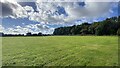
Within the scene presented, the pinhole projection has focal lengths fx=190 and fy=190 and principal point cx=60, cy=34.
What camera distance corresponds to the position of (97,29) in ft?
307

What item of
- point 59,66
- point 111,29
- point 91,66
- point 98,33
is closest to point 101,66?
point 91,66

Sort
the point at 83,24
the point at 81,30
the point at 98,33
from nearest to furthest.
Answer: the point at 98,33, the point at 81,30, the point at 83,24

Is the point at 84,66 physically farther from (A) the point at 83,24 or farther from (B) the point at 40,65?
(A) the point at 83,24

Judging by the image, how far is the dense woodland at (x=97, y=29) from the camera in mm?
85375

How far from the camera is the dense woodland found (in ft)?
280

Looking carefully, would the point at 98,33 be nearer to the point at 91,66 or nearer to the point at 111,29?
the point at 111,29

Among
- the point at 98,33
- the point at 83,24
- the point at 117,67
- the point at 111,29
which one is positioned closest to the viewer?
the point at 117,67

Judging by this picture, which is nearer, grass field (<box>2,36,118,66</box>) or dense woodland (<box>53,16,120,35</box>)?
grass field (<box>2,36,118,66</box>)

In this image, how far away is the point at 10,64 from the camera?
12289 millimetres

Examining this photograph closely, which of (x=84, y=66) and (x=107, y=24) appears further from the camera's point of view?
(x=107, y=24)

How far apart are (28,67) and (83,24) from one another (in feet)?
379

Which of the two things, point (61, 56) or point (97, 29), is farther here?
point (97, 29)

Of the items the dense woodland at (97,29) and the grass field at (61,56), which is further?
the dense woodland at (97,29)

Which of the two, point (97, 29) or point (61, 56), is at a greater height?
point (97, 29)
